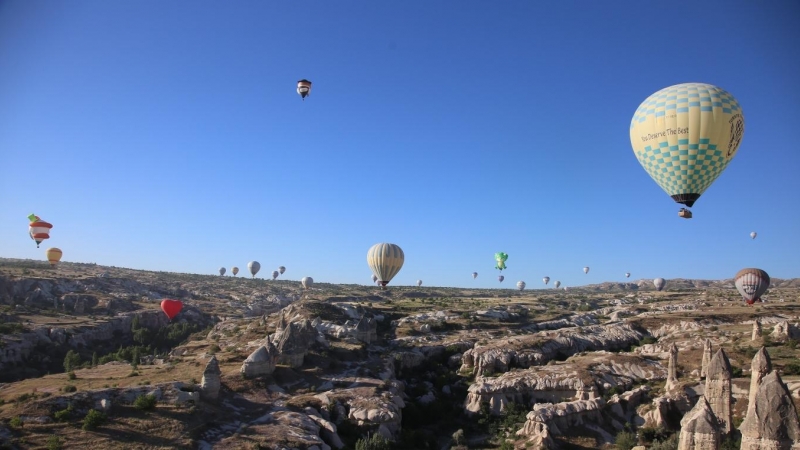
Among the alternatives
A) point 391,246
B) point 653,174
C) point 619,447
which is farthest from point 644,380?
point 391,246

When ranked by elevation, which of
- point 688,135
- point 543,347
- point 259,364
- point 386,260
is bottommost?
point 259,364

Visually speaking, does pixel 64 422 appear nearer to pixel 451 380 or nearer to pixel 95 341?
pixel 451 380

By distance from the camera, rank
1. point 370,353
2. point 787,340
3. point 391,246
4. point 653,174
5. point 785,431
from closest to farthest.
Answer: point 785,431 → point 653,174 → point 787,340 → point 370,353 → point 391,246

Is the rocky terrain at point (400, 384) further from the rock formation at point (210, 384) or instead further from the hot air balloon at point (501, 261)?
the hot air balloon at point (501, 261)

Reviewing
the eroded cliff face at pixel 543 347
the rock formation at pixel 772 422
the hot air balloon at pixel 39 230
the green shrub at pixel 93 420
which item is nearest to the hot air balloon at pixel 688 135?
the rock formation at pixel 772 422

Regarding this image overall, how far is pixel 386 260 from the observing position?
59.6m

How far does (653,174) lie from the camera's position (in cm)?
3191

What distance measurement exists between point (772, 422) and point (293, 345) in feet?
116

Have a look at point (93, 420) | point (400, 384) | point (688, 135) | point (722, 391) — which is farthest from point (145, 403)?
point (688, 135)

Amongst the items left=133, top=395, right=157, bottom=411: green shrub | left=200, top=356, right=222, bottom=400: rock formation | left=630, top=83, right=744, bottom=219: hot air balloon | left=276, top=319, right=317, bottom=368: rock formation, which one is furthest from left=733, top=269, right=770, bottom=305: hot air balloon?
left=133, top=395, right=157, bottom=411: green shrub

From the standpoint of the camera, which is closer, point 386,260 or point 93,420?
point 93,420

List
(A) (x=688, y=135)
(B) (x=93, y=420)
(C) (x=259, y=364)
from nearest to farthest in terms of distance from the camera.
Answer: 1. (B) (x=93, y=420)
2. (A) (x=688, y=135)
3. (C) (x=259, y=364)

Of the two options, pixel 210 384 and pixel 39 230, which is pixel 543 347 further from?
pixel 39 230

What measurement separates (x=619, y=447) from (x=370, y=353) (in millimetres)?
26713
